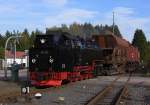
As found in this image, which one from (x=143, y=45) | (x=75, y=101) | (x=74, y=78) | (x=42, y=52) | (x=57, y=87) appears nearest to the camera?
(x=75, y=101)

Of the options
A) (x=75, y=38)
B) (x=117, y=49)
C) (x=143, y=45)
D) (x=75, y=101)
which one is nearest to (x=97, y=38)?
(x=117, y=49)

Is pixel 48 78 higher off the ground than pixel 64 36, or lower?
lower

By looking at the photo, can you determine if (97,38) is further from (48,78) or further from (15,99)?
(15,99)

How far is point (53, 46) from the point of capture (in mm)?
28094

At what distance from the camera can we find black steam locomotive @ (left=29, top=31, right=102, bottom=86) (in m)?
27.4

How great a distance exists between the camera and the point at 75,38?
31.4 meters

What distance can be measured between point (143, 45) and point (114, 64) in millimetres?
89740

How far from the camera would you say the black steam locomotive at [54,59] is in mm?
27375

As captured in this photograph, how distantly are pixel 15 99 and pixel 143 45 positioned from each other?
115m

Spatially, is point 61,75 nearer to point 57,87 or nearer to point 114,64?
point 57,87

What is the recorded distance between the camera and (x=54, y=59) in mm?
27953

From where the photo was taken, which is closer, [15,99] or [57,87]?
[15,99]

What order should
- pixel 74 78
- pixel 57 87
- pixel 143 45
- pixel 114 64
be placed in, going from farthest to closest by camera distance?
pixel 143 45 → pixel 114 64 → pixel 74 78 → pixel 57 87

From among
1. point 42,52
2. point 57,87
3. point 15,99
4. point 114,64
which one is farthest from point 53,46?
point 114,64
